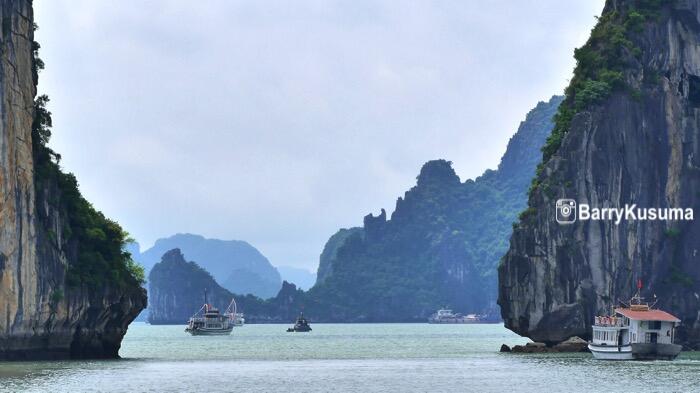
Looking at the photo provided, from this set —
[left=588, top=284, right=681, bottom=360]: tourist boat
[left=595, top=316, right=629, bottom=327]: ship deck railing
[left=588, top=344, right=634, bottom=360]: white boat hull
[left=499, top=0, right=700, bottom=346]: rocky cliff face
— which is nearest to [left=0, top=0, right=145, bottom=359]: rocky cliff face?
[left=588, top=344, right=634, bottom=360]: white boat hull

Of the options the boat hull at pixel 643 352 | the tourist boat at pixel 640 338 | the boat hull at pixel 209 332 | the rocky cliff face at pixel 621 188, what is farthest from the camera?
the boat hull at pixel 209 332

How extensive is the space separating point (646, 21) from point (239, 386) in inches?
2080

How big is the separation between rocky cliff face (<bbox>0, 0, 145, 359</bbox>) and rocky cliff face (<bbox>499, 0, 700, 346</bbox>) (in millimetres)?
33169

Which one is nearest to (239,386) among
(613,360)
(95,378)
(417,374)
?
(95,378)

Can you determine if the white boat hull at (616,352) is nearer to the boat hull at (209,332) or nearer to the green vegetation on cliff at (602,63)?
the green vegetation on cliff at (602,63)

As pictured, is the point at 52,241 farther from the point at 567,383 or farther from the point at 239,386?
the point at 567,383

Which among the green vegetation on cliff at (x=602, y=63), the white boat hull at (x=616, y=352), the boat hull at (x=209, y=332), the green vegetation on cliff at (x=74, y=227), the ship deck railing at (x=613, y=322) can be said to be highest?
the green vegetation on cliff at (x=602, y=63)

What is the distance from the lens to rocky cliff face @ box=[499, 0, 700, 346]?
96.8 m

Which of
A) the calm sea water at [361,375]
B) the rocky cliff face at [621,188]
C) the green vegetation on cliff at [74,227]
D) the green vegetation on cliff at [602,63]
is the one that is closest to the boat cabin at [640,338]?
the calm sea water at [361,375]

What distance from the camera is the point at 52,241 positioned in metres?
80.9

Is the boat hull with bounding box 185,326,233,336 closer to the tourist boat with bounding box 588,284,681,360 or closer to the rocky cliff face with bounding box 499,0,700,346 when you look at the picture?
the rocky cliff face with bounding box 499,0,700,346

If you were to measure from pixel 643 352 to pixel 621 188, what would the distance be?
21.1m

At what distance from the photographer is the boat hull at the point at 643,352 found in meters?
80.6

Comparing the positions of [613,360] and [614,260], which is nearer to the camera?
[613,360]
